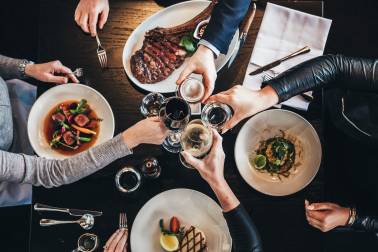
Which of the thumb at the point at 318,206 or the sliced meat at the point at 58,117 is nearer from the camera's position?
the thumb at the point at 318,206

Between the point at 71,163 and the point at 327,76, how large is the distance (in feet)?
5.44

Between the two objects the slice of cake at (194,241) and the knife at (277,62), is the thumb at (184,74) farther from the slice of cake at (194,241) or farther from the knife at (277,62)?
the slice of cake at (194,241)

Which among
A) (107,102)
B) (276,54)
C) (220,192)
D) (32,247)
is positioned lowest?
(32,247)

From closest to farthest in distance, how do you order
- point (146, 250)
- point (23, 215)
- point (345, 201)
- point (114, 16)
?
point (146, 250) < point (114, 16) < point (345, 201) < point (23, 215)

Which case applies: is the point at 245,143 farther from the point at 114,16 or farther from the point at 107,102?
the point at 114,16

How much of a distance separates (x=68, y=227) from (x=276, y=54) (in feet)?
5.67

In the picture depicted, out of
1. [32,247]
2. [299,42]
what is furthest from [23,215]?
[299,42]

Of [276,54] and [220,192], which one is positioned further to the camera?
[276,54]

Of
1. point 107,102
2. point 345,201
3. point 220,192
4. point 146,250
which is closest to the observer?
point 220,192

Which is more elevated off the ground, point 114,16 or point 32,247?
point 114,16

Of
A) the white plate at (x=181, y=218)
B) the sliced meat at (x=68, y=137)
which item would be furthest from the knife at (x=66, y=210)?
the sliced meat at (x=68, y=137)

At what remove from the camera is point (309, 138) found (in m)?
2.31

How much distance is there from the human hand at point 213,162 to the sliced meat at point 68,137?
0.90 m

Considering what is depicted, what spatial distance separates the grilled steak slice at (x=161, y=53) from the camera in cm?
245
